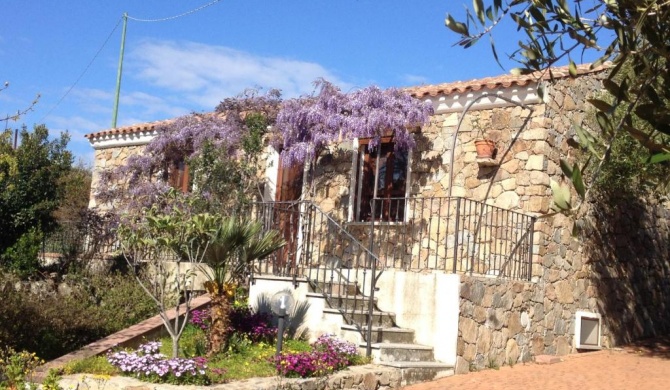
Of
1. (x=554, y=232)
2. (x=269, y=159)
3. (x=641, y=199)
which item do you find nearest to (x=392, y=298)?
(x=554, y=232)

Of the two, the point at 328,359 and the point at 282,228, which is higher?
the point at 282,228

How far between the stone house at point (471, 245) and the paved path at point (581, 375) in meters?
0.24

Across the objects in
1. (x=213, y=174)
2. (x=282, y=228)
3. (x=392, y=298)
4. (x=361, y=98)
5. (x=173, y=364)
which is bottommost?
(x=173, y=364)

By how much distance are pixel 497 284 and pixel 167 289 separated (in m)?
4.79

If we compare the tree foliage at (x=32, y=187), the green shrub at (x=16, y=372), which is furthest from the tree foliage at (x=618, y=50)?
the tree foliage at (x=32, y=187)

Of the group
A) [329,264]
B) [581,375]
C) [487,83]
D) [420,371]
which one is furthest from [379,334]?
[487,83]

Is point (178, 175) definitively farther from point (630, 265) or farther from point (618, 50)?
point (618, 50)

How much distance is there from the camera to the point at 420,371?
884 cm

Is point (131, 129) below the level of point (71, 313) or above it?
above

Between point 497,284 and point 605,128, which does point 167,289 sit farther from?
point 605,128

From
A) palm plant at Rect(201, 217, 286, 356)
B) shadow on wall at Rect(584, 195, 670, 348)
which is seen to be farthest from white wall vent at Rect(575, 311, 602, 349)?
palm plant at Rect(201, 217, 286, 356)

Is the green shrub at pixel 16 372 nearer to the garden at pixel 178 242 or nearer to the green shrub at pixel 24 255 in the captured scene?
the garden at pixel 178 242

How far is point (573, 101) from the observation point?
37.7 feet

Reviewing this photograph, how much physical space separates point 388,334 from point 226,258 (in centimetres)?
216
